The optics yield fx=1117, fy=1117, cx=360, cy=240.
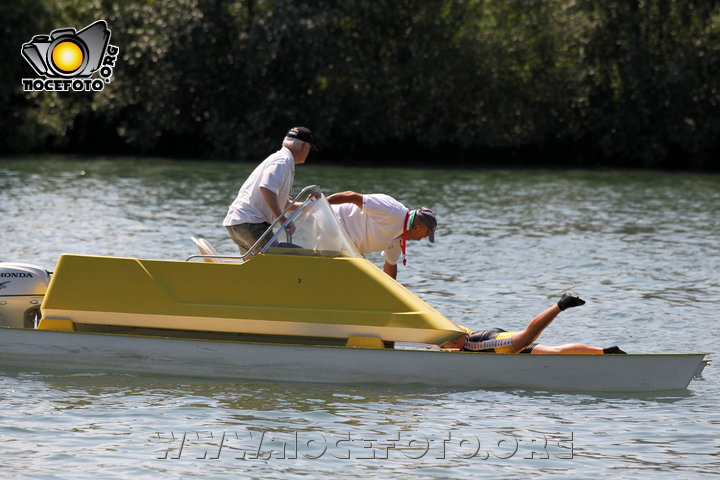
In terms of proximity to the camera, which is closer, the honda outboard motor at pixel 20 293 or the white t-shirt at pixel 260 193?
the honda outboard motor at pixel 20 293

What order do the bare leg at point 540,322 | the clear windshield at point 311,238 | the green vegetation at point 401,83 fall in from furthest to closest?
the green vegetation at point 401,83
the clear windshield at point 311,238
the bare leg at point 540,322

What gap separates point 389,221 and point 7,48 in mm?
34837

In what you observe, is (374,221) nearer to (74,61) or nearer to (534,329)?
(534,329)

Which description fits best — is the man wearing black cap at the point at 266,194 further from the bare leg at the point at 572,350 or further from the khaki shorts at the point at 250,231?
the bare leg at the point at 572,350

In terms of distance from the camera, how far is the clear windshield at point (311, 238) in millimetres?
8609

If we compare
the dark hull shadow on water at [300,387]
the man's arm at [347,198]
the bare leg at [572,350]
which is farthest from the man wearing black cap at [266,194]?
the bare leg at [572,350]

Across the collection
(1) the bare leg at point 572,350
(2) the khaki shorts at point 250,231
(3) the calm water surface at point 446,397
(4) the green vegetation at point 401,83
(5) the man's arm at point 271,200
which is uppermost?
(4) the green vegetation at point 401,83

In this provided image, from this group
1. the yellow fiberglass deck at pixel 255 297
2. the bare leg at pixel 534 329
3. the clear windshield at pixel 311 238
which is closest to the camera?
the bare leg at pixel 534 329

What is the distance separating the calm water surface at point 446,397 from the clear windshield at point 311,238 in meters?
1.05

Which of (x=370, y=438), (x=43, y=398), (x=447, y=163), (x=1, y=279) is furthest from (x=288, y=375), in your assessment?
(x=447, y=163)

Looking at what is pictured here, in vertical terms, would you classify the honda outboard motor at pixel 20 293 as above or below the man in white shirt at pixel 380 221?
below

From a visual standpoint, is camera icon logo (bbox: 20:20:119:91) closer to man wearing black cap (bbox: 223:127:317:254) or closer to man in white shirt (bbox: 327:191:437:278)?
man wearing black cap (bbox: 223:127:317:254)

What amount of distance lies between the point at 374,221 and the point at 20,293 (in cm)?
292

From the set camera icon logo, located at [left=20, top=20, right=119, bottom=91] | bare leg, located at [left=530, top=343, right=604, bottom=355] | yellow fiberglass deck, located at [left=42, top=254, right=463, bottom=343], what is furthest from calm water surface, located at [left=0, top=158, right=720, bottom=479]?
camera icon logo, located at [left=20, top=20, right=119, bottom=91]
